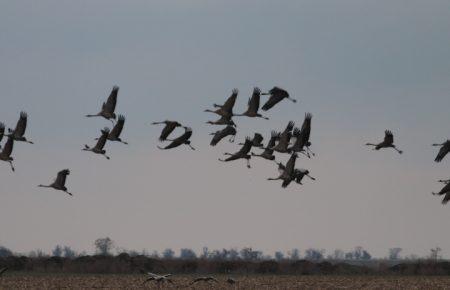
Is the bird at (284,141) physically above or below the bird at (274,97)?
below

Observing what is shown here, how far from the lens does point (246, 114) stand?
38.6 metres

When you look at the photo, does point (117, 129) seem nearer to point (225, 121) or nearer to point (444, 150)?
point (225, 121)

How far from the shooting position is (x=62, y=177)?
4128 cm

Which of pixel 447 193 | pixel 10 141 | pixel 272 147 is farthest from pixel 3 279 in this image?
pixel 447 193

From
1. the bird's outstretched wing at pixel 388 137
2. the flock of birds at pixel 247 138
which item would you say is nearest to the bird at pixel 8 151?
the flock of birds at pixel 247 138

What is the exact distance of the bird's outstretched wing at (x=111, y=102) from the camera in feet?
127

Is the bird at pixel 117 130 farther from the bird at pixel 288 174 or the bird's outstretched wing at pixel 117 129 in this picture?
the bird at pixel 288 174

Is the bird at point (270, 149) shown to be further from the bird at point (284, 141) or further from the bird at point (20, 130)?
the bird at point (20, 130)

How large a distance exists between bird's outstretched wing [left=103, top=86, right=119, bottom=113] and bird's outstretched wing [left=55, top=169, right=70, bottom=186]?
12.3ft

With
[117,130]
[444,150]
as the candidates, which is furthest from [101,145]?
[444,150]

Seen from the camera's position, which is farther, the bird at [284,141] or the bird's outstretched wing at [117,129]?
the bird's outstretched wing at [117,129]

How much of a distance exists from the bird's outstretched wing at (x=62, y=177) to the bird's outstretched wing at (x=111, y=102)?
3748mm

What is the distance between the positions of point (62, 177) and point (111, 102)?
452cm

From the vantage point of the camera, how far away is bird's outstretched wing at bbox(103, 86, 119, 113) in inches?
1527
